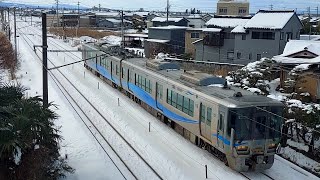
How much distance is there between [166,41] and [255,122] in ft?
110

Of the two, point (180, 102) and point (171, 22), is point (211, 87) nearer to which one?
point (180, 102)

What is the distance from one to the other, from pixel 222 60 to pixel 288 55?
38.8ft

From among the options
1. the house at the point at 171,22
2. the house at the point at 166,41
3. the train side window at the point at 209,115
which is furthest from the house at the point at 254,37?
the train side window at the point at 209,115

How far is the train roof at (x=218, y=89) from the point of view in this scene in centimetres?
1298

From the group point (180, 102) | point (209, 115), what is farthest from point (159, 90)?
point (209, 115)

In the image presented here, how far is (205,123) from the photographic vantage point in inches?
561

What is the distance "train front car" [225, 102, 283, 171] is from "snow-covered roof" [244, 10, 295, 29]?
2152 centimetres

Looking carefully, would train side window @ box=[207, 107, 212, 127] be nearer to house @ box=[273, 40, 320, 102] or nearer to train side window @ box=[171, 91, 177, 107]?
train side window @ box=[171, 91, 177, 107]

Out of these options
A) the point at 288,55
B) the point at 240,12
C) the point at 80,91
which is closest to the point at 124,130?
the point at 80,91

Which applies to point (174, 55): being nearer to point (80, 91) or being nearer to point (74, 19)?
point (80, 91)

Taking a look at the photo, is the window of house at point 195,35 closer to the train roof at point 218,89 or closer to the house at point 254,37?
the house at point 254,37

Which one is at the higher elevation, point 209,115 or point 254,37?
point 254,37

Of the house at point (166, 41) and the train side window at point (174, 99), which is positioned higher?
the house at point (166, 41)

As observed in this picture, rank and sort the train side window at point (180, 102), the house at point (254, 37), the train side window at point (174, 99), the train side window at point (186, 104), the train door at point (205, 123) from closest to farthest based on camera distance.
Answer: the train door at point (205, 123)
the train side window at point (186, 104)
the train side window at point (180, 102)
the train side window at point (174, 99)
the house at point (254, 37)
